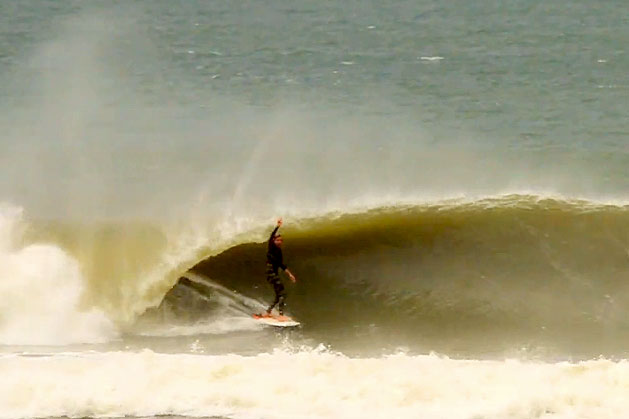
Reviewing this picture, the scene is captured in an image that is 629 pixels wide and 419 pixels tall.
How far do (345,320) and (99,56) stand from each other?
2414 centimetres

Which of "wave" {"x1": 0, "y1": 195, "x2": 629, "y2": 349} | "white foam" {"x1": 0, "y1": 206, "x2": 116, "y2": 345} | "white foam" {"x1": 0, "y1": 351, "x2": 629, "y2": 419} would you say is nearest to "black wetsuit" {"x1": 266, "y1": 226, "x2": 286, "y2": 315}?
"wave" {"x1": 0, "y1": 195, "x2": 629, "y2": 349}

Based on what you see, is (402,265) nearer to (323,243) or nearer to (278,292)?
(323,243)

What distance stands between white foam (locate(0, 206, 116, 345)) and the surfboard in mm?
2081

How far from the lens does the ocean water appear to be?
13.2 meters

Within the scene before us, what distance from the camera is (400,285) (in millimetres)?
16328

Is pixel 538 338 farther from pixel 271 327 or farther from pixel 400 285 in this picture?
pixel 271 327

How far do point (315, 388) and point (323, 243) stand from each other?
15.0ft

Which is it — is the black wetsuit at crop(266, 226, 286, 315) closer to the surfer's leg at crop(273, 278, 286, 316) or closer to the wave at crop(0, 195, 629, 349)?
the surfer's leg at crop(273, 278, 286, 316)

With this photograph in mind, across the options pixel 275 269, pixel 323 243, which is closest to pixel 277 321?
pixel 275 269

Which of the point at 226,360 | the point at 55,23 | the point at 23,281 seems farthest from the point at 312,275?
the point at 55,23

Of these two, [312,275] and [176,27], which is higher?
[312,275]

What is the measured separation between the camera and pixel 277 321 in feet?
50.6

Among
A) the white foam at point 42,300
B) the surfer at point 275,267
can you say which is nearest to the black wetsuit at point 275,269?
the surfer at point 275,267

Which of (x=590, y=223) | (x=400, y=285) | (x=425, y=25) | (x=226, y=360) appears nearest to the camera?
(x=226, y=360)
